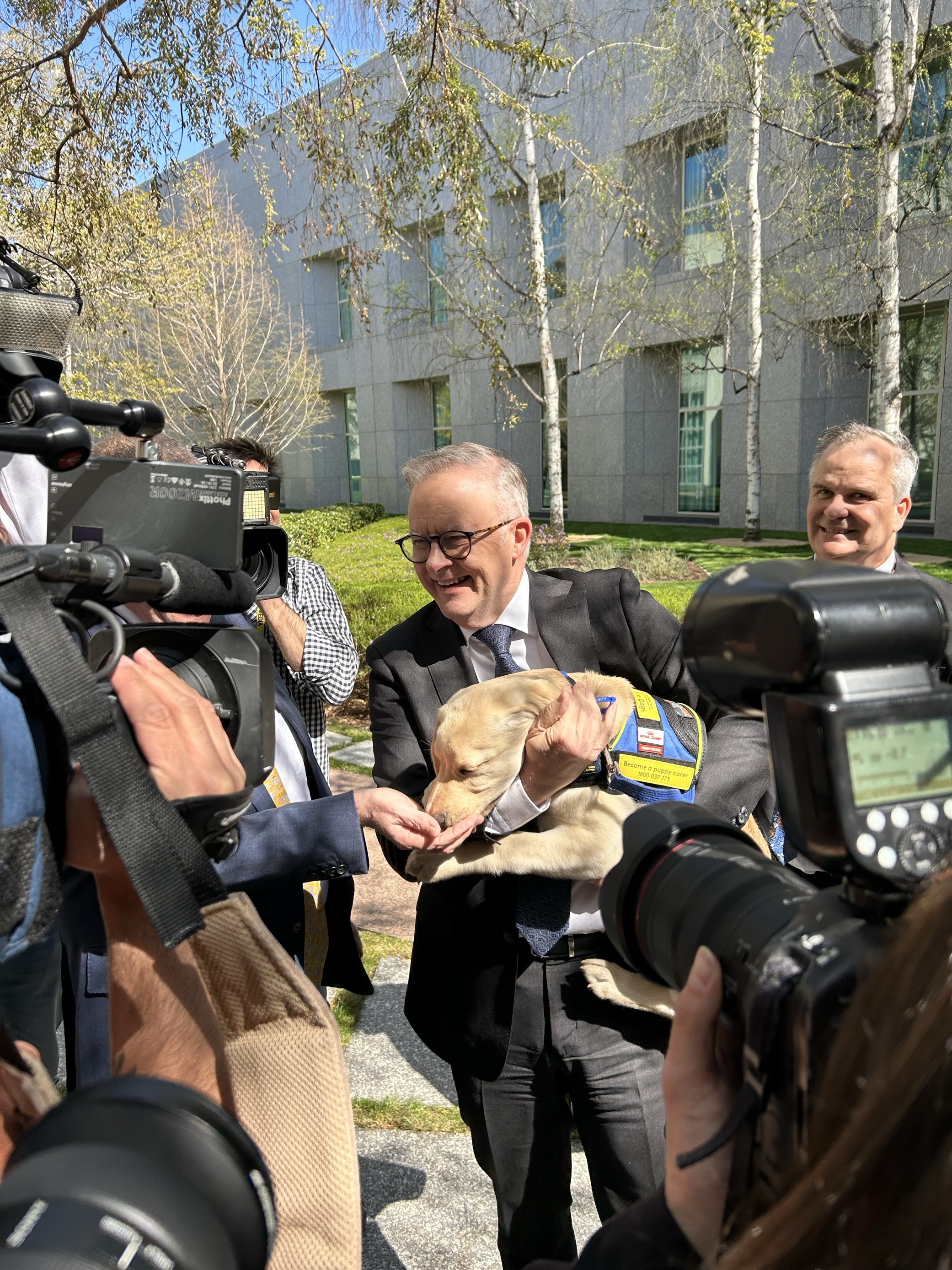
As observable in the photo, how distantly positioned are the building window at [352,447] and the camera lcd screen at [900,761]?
1226 inches

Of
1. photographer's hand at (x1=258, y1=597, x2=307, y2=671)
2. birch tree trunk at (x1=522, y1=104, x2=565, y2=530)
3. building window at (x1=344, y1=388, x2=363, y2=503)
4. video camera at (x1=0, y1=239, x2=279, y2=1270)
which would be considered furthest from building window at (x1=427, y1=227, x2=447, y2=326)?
video camera at (x1=0, y1=239, x2=279, y2=1270)

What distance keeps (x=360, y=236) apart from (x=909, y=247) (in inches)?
505

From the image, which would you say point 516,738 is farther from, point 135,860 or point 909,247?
point 909,247

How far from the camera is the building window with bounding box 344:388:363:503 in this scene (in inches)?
1247

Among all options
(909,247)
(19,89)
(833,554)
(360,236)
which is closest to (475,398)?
(360,236)

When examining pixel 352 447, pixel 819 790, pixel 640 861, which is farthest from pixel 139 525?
pixel 352 447

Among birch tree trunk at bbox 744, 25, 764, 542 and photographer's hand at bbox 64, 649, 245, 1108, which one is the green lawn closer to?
birch tree trunk at bbox 744, 25, 764, 542

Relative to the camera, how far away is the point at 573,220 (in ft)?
60.4

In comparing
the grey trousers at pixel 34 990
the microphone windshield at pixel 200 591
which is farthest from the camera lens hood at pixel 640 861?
the grey trousers at pixel 34 990

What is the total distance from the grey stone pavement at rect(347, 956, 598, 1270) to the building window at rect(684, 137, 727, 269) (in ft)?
56.7

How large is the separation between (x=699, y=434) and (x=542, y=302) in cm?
723

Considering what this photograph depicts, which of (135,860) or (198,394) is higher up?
(198,394)

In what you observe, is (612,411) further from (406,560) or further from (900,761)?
(900,761)

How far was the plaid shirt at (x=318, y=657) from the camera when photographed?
3.63 meters
